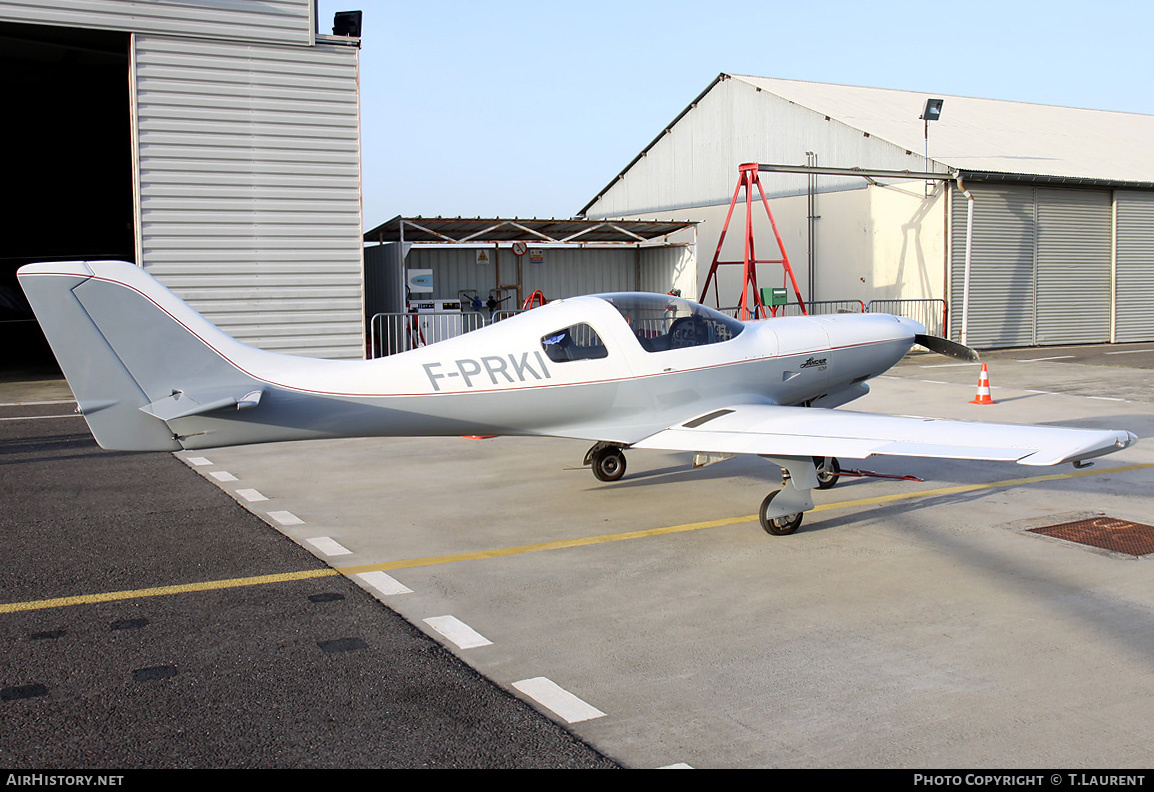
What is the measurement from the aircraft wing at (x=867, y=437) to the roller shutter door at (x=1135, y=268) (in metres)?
25.0

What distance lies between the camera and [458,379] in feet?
25.0

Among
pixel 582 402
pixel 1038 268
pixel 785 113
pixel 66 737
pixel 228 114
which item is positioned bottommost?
pixel 66 737

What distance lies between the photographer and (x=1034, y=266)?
2664cm

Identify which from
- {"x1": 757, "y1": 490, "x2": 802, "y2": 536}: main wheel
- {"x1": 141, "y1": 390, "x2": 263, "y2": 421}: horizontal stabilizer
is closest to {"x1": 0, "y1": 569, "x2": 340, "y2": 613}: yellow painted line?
{"x1": 141, "y1": 390, "x2": 263, "y2": 421}: horizontal stabilizer

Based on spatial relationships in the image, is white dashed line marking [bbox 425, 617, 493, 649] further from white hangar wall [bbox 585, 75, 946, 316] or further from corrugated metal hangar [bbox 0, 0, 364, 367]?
white hangar wall [bbox 585, 75, 946, 316]

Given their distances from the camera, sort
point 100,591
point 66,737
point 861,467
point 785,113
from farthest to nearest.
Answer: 1. point 785,113
2. point 861,467
3. point 100,591
4. point 66,737

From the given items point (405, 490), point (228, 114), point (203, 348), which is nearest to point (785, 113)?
point (228, 114)

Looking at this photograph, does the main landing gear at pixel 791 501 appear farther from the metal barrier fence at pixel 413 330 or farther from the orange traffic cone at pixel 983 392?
the metal barrier fence at pixel 413 330

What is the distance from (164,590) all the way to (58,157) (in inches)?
1333

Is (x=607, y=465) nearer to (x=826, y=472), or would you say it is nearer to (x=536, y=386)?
(x=536, y=386)

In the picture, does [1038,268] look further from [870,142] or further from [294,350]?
[294,350]

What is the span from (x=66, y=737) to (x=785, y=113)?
28.5m

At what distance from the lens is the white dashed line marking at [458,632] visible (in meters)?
5.18
